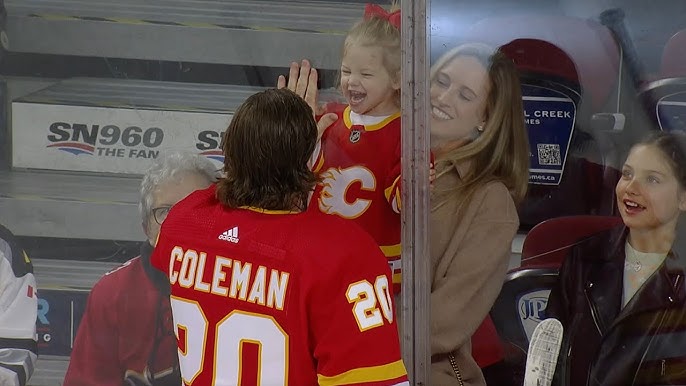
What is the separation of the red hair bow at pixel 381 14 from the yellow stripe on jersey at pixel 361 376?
82 centimetres

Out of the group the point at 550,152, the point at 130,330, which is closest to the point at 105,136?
the point at 130,330

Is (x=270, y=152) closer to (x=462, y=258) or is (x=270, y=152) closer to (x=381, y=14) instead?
A: (x=381, y=14)

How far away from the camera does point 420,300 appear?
2334 mm

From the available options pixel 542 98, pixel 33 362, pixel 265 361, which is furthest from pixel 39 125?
Answer: pixel 542 98

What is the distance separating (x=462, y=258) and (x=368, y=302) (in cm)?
57

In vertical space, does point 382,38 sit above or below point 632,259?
above

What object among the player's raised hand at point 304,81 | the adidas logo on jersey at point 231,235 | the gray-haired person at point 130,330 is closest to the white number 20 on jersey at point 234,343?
the adidas logo on jersey at point 231,235

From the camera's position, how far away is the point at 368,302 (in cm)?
185

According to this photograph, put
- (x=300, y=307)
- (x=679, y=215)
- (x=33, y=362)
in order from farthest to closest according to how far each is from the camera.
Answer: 1. (x=33, y=362)
2. (x=679, y=215)
3. (x=300, y=307)

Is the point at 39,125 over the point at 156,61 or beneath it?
beneath

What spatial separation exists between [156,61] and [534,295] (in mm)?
1051

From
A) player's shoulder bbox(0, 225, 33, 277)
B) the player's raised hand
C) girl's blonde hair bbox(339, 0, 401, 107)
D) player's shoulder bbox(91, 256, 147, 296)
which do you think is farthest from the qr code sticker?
player's shoulder bbox(0, 225, 33, 277)

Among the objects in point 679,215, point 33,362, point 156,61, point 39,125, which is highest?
point 156,61

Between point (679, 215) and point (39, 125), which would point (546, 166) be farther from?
point (39, 125)
